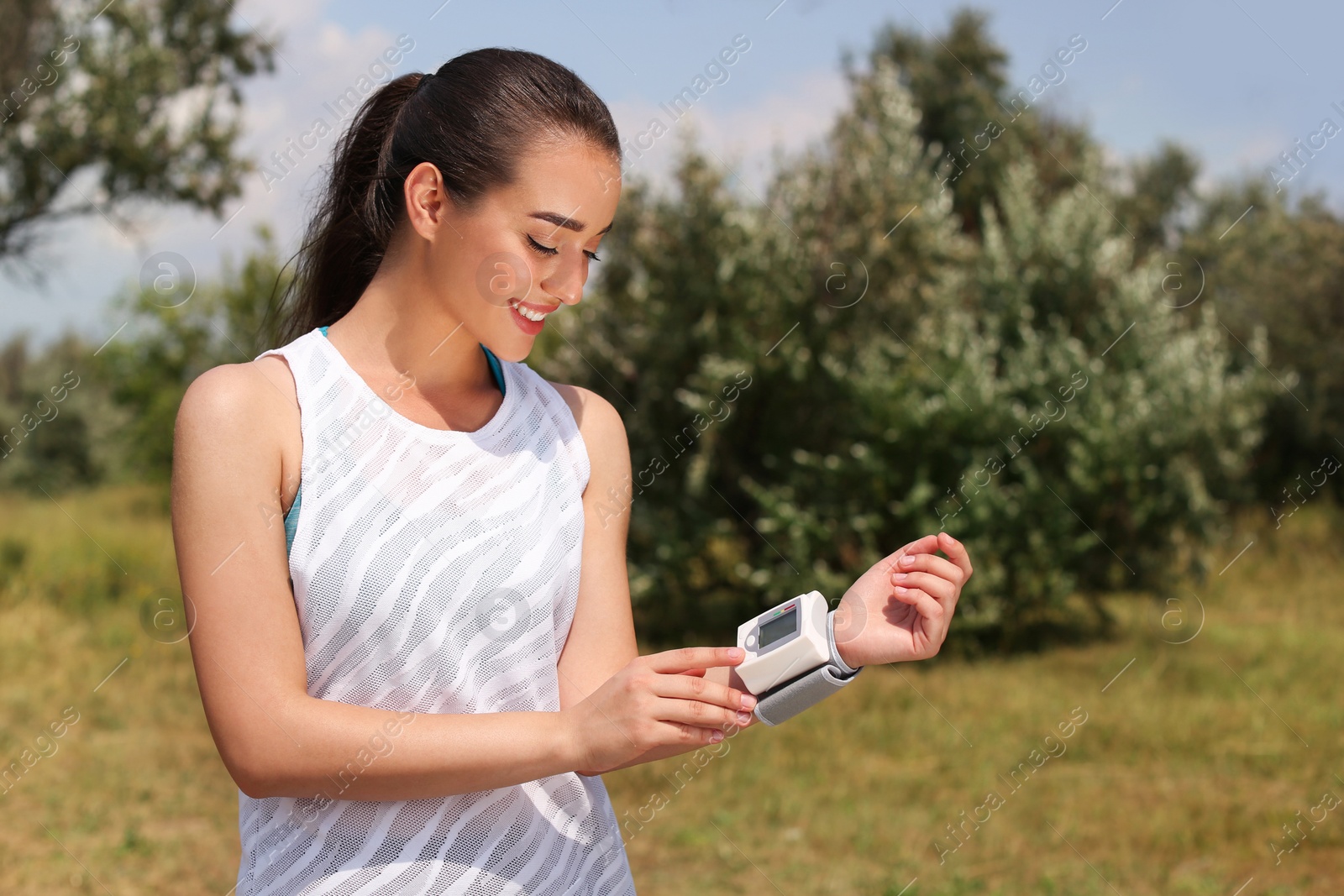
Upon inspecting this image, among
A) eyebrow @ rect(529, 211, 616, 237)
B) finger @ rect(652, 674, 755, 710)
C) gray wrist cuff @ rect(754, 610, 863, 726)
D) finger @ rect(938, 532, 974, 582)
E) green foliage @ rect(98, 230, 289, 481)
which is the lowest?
green foliage @ rect(98, 230, 289, 481)

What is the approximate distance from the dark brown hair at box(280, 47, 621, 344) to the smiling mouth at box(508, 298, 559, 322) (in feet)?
0.52

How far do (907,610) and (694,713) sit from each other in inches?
18.7

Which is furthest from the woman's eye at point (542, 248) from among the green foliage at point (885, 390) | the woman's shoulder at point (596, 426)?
the green foliage at point (885, 390)

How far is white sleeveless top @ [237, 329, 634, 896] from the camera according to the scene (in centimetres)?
153

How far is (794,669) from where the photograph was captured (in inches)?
66.9

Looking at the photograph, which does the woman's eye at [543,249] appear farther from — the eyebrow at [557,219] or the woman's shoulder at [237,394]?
the woman's shoulder at [237,394]

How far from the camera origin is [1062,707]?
Result: 7.07m

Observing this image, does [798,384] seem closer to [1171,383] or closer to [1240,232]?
[1171,383]

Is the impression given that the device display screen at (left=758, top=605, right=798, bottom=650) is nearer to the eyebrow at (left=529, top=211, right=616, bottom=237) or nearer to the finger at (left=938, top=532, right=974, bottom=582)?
the finger at (left=938, top=532, right=974, bottom=582)

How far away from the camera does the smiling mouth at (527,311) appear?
171 centimetres

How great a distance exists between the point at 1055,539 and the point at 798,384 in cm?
223

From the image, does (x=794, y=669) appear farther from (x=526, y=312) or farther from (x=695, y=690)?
(x=526, y=312)

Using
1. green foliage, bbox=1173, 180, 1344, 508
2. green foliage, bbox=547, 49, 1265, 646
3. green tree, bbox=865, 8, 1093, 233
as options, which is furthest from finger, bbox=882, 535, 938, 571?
green tree, bbox=865, 8, 1093, 233

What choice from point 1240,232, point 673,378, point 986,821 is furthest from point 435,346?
point 1240,232
